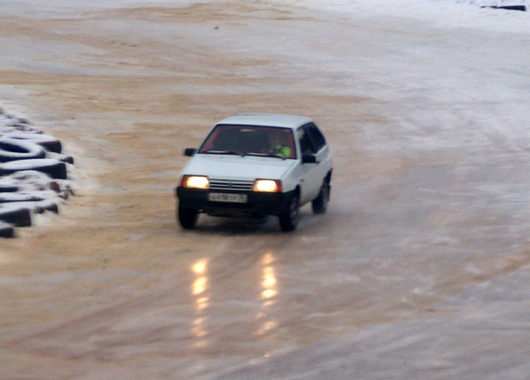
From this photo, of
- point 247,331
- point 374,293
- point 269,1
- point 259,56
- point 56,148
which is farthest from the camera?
point 269,1

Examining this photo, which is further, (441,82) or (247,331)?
(441,82)

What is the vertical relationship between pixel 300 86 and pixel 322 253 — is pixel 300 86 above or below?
below

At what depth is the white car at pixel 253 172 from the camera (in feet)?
51.5

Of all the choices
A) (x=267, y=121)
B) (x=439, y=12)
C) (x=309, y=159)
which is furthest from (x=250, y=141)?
(x=439, y=12)

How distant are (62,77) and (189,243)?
2284 cm

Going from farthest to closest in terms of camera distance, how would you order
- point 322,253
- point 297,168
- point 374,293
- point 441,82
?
point 441,82, point 297,168, point 322,253, point 374,293

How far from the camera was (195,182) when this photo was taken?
1583cm

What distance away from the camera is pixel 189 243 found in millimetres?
15391

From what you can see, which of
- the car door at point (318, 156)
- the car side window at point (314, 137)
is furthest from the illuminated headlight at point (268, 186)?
the car side window at point (314, 137)

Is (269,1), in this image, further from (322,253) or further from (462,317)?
(462,317)

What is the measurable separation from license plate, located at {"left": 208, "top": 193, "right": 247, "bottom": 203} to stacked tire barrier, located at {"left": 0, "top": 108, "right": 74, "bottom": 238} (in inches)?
107

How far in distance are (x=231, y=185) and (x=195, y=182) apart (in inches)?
20.5

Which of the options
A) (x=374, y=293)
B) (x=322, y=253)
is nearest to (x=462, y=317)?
(x=374, y=293)

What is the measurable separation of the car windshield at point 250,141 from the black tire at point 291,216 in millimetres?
764
